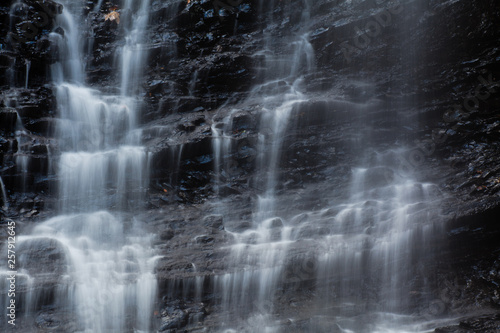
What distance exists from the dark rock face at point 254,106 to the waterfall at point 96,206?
29 centimetres

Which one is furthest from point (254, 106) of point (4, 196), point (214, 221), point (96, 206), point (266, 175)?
point (4, 196)

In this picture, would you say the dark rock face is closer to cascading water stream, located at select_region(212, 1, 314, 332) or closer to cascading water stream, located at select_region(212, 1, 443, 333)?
cascading water stream, located at select_region(212, 1, 314, 332)

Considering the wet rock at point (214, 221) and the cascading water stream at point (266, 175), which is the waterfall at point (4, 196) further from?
the cascading water stream at point (266, 175)

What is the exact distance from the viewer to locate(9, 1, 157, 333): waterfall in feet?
22.0

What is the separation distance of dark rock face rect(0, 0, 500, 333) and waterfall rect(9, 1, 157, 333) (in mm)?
290

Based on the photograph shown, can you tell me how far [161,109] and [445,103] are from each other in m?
8.05

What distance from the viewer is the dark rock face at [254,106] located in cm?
858

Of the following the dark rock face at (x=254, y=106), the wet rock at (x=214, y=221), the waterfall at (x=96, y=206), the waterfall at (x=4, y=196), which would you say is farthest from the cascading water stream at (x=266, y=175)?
the waterfall at (x=4, y=196)

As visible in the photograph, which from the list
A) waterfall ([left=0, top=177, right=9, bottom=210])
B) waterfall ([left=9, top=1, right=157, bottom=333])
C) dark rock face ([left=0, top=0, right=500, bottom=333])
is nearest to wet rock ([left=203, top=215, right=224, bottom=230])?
dark rock face ([left=0, top=0, right=500, bottom=333])

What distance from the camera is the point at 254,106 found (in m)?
10.1

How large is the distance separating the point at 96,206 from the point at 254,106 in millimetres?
5132

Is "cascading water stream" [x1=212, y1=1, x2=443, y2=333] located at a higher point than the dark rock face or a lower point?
lower

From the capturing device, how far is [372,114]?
382 inches

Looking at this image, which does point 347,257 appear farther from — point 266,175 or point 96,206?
point 96,206
